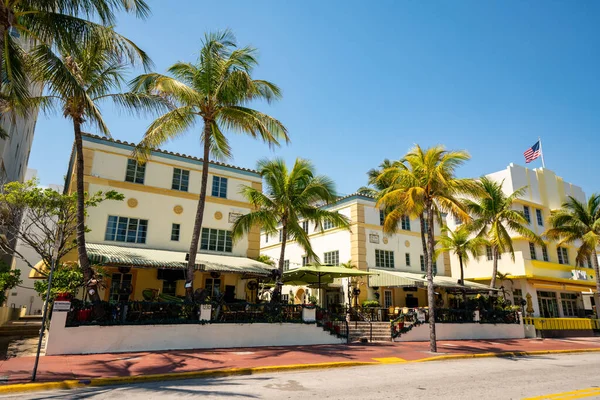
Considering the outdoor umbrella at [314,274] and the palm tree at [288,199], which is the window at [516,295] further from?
the palm tree at [288,199]

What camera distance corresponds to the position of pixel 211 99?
1579 centimetres

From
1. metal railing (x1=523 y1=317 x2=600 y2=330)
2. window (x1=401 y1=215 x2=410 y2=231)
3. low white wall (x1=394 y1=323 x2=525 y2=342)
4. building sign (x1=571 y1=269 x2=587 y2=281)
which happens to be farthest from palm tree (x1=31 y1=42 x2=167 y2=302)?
building sign (x1=571 y1=269 x2=587 y2=281)

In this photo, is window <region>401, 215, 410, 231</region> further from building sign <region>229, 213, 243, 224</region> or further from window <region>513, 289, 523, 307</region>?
building sign <region>229, 213, 243, 224</region>

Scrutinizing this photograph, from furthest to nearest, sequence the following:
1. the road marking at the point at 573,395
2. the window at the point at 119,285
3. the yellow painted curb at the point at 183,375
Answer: the window at the point at 119,285
the yellow painted curb at the point at 183,375
the road marking at the point at 573,395

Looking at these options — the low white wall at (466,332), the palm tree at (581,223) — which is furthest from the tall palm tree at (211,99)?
the palm tree at (581,223)

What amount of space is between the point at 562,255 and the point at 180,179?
103ft

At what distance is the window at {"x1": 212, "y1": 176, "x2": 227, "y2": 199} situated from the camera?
21.6m

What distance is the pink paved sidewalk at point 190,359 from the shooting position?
927 cm

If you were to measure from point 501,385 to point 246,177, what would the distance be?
16.6 meters

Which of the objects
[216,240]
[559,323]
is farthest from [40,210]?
[559,323]

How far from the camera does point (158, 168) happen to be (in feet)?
66.3

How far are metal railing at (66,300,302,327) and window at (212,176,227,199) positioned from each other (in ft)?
25.1

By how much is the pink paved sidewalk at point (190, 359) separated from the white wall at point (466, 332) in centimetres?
279

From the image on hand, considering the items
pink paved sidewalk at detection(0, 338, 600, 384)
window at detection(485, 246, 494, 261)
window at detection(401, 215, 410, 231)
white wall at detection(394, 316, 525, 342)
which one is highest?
window at detection(401, 215, 410, 231)
